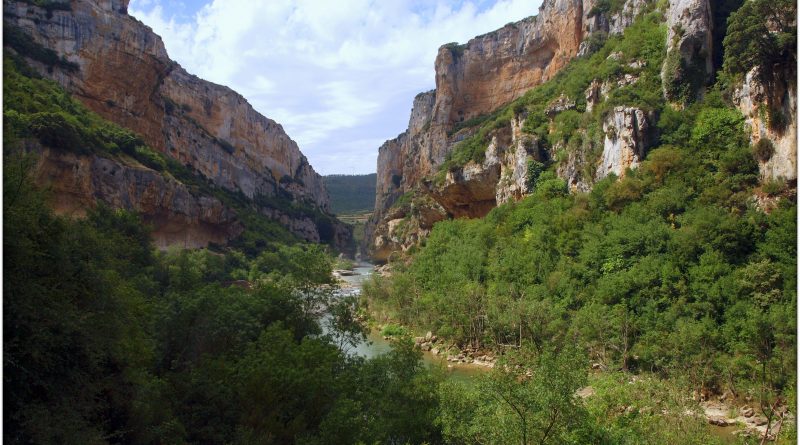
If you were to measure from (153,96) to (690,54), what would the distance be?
212ft

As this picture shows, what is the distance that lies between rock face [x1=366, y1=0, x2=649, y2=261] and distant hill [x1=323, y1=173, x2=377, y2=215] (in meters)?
71.3

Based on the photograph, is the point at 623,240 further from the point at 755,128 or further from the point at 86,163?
the point at 86,163

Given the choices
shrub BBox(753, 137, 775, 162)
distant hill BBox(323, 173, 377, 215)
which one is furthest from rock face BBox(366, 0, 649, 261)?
distant hill BBox(323, 173, 377, 215)

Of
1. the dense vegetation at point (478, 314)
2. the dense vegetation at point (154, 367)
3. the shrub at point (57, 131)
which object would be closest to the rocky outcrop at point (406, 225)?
the dense vegetation at point (478, 314)

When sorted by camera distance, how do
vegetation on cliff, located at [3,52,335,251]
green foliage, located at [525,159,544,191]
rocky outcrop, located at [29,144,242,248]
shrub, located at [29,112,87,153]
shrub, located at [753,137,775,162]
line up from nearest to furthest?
shrub, located at [753,137,775,162] → vegetation on cliff, located at [3,52,335,251] → shrub, located at [29,112,87,153] → rocky outcrop, located at [29,144,242,248] → green foliage, located at [525,159,544,191]

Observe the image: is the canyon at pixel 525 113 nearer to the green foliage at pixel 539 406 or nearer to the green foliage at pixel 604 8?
the green foliage at pixel 604 8

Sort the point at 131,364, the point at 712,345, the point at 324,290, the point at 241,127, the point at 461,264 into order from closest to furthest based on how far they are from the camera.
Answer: the point at 131,364, the point at 712,345, the point at 324,290, the point at 461,264, the point at 241,127

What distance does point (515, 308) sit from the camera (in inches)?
1153

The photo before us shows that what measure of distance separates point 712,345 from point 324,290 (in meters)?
17.8

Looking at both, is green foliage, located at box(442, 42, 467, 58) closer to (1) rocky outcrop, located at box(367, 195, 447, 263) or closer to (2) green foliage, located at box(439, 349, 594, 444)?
(1) rocky outcrop, located at box(367, 195, 447, 263)

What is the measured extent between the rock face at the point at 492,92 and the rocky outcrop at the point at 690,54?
11.8 meters

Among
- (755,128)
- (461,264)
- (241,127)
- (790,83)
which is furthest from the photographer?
(241,127)

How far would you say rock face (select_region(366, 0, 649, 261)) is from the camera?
165 feet

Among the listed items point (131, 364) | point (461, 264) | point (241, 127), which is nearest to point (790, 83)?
point (461, 264)
